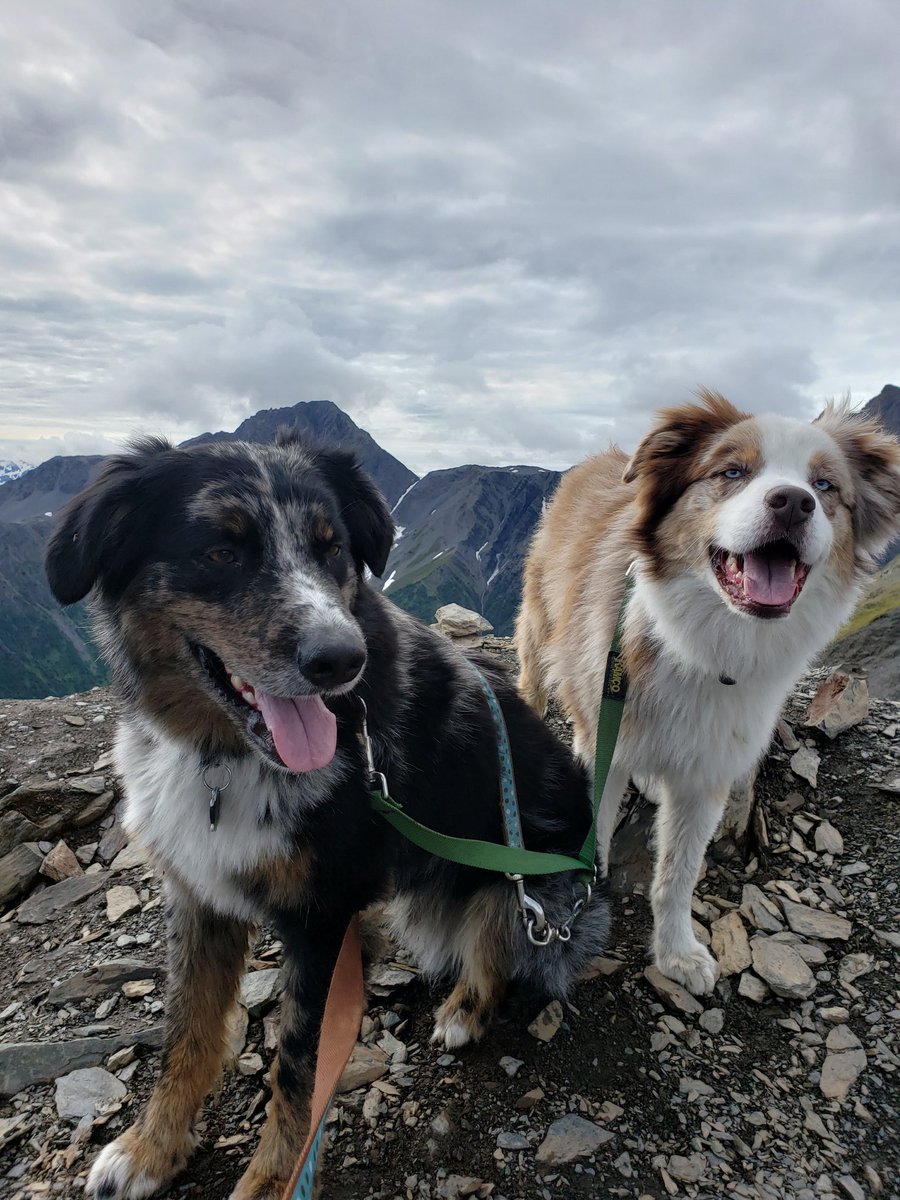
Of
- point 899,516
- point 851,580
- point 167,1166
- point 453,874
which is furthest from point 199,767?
point 899,516

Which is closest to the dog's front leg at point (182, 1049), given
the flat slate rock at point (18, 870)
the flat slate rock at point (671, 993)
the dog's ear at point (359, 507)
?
the dog's ear at point (359, 507)

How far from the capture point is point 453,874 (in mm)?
3109

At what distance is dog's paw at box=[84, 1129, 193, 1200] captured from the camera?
2.49 meters

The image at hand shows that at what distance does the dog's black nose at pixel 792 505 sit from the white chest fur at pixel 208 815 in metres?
2.04

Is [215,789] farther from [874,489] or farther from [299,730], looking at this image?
[874,489]

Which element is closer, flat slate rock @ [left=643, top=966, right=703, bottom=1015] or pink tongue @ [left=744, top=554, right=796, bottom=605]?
pink tongue @ [left=744, top=554, right=796, bottom=605]

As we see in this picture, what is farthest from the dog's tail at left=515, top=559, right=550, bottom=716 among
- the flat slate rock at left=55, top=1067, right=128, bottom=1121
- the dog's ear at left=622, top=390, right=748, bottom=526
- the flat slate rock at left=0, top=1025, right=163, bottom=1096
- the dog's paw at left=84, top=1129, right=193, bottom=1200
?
the dog's paw at left=84, top=1129, right=193, bottom=1200

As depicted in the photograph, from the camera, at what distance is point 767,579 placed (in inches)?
119

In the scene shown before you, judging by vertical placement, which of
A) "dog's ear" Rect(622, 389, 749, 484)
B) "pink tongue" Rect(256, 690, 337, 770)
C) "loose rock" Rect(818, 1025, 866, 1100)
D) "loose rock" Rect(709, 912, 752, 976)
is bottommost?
"loose rock" Rect(818, 1025, 866, 1100)

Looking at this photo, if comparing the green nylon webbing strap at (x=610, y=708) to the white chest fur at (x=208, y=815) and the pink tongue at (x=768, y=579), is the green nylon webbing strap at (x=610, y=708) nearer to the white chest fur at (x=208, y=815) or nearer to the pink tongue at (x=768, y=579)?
the pink tongue at (x=768, y=579)

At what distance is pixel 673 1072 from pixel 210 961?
2013mm

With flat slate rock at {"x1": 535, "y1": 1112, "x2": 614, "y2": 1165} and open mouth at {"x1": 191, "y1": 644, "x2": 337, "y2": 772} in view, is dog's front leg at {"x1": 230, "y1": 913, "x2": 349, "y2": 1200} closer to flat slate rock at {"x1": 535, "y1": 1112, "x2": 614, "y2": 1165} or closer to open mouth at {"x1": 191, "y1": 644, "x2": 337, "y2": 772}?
open mouth at {"x1": 191, "y1": 644, "x2": 337, "y2": 772}

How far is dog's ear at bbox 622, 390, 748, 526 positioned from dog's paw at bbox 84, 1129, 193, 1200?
3.40 metres

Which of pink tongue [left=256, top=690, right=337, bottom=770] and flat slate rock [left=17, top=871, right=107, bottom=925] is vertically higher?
pink tongue [left=256, top=690, right=337, bottom=770]
